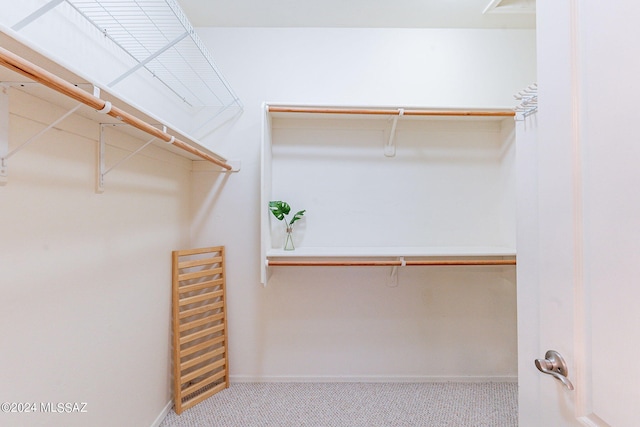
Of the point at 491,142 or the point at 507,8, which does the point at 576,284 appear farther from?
the point at 507,8

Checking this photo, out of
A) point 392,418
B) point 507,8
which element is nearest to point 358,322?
point 392,418

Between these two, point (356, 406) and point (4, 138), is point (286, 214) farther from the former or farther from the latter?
point (4, 138)

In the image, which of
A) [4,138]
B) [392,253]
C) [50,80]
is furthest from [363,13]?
[4,138]

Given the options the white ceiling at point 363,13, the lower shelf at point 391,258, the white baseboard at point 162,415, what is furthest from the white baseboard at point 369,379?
the white ceiling at point 363,13

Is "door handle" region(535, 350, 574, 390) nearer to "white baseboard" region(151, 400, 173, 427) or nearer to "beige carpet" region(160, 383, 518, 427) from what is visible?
"beige carpet" region(160, 383, 518, 427)

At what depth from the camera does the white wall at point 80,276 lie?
95cm

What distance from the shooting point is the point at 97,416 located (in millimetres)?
1288

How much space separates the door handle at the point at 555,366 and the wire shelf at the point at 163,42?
170 cm

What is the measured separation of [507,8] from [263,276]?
2.40 meters

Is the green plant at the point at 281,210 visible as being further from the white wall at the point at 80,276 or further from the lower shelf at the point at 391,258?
the white wall at the point at 80,276

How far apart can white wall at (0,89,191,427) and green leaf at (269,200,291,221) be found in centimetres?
66

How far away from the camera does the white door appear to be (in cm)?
56

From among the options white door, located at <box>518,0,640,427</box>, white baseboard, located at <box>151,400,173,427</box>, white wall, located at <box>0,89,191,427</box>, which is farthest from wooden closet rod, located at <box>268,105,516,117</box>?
white baseboard, located at <box>151,400,173,427</box>

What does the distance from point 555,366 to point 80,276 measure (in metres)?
1.56
